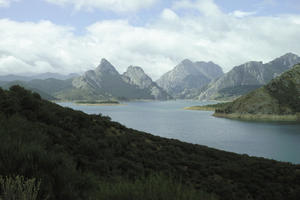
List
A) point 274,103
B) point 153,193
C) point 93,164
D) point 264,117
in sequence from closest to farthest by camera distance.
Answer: point 153,193 < point 93,164 < point 264,117 < point 274,103

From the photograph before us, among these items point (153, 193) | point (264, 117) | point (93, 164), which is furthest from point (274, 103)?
point (153, 193)

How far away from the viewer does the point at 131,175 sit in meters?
11.6

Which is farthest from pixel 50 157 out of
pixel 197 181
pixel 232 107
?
pixel 232 107

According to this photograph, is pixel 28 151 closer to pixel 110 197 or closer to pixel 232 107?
pixel 110 197

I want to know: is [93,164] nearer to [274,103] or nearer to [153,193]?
[153,193]

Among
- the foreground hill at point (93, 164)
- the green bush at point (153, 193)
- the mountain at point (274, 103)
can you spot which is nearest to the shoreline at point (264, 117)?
the mountain at point (274, 103)

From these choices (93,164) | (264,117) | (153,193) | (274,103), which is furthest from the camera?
(274,103)

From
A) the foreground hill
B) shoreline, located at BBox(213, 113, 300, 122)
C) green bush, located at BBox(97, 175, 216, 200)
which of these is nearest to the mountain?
shoreline, located at BBox(213, 113, 300, 122)

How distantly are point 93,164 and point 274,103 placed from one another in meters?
138

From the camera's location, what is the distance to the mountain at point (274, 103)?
12256cm

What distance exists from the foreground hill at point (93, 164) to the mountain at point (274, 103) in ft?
377

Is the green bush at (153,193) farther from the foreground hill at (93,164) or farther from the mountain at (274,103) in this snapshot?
the mountain at (274,103)

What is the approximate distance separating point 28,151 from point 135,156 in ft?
31.5

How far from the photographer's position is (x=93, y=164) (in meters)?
11.6
